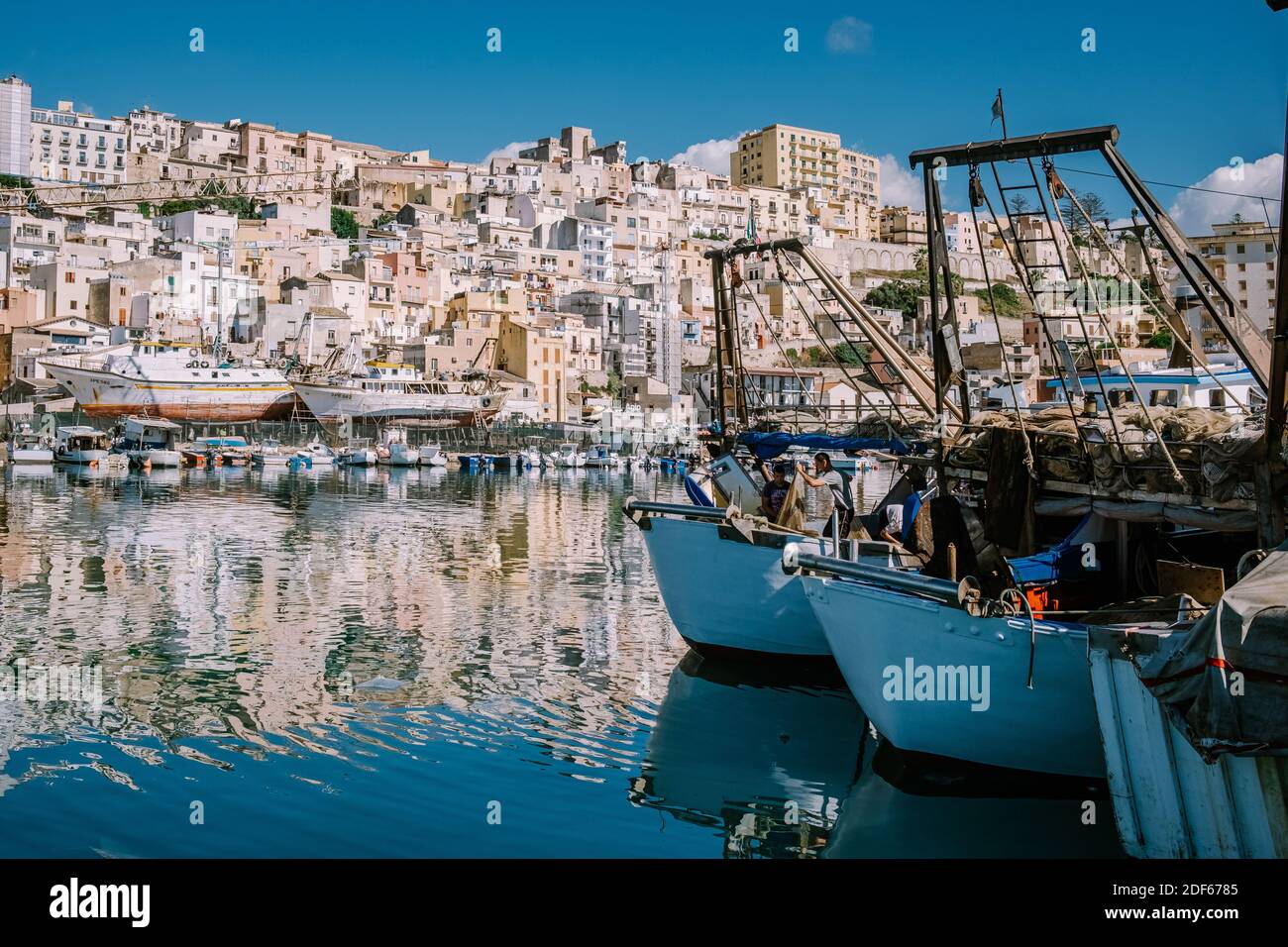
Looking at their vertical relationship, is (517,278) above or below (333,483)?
above

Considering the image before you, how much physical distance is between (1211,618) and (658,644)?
9933 millimetres

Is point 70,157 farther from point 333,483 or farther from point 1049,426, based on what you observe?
point 1049,426

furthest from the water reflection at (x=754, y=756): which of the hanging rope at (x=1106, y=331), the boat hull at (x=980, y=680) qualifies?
the hanging rope at (x=1106, y=331)

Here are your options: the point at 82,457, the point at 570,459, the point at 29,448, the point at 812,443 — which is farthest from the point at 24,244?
the point at 812,443

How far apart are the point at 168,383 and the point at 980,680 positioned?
76176mm

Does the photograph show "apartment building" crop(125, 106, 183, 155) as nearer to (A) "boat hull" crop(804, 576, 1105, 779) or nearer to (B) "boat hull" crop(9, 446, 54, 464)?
(B) "boat hull" crop(9, 446, 54, 464)

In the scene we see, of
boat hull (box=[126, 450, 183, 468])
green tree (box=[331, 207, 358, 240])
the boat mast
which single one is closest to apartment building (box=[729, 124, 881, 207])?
green tree (box=[331, 207, 358, 240])

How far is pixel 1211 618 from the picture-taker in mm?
7391

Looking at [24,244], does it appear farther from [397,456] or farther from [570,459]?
[570,459]

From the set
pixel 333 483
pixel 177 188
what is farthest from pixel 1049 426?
pixel 177 188

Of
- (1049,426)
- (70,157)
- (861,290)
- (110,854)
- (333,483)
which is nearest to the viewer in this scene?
(110,854)

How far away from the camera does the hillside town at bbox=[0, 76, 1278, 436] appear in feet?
290

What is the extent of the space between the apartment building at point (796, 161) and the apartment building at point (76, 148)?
77.2 m

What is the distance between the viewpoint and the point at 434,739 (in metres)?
11.4
